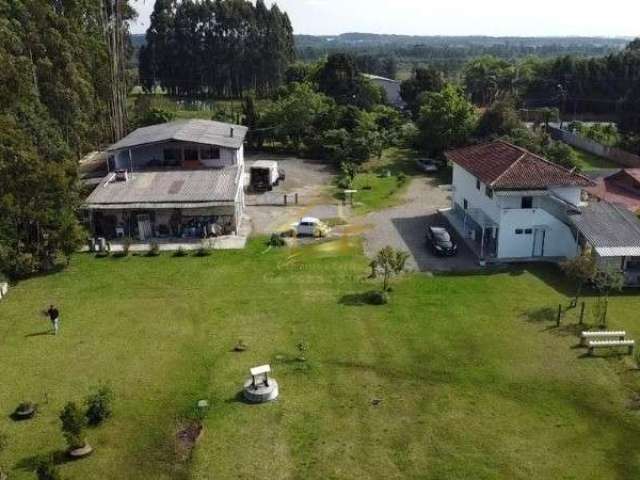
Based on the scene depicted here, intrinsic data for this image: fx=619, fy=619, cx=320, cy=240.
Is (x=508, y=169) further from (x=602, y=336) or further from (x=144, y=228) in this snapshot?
(x=144, y=228)

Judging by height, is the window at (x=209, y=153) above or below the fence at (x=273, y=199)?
above

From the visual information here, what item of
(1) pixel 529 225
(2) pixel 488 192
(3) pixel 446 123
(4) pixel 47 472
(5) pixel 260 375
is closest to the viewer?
(4) pixel 47 472

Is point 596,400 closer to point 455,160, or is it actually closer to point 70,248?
point 455,160

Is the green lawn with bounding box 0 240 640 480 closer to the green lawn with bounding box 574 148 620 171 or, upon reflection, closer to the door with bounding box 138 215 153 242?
the door with bounding box 138 215 153 242

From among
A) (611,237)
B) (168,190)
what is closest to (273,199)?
(168,190)

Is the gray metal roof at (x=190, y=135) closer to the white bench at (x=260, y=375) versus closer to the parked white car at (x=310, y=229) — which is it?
the parked white car at (x=310, y=229)

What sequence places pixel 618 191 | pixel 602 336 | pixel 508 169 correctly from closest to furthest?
pixel 602 336 → pixel 508 169 → pixel 618 191

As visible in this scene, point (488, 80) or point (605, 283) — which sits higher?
point (488, 80)

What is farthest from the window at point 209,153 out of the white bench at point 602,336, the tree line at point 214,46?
the tree line at point 214,46
